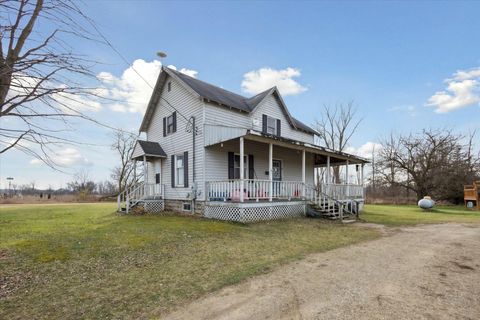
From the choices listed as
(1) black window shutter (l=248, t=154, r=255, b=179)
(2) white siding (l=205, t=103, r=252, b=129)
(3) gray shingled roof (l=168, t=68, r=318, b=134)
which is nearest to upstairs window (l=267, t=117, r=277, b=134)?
(3) gray shingled roof (l=168, t=68, r=318, b=134)

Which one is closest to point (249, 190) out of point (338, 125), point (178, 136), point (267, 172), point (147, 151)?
point (267, 172)

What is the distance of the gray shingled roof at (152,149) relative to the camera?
51.4 feet

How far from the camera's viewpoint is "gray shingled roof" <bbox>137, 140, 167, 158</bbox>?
15670 mm

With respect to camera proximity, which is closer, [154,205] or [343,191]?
[154,205]

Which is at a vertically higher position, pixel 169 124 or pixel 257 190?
pixel 169 124

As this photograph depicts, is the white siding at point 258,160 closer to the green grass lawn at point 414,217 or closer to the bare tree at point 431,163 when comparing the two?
the green grass lawn at point 414,217

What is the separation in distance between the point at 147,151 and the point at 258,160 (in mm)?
6038

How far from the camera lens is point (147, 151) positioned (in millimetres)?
15625

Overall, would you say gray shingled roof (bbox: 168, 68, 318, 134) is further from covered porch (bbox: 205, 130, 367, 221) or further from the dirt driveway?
the dirt driveway

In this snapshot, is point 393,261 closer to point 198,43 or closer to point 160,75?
point 198,43

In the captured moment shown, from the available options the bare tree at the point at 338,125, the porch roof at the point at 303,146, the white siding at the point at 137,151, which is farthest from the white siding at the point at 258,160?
the bare tree at the point at 338,125

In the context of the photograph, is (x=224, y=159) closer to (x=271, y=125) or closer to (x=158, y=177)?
(x=271, y=125)

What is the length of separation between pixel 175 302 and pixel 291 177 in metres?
14.4

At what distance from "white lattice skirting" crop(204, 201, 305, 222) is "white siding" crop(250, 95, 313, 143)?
503cm
